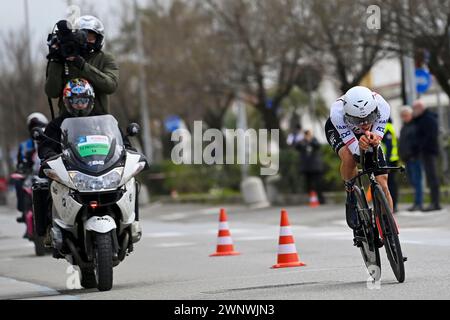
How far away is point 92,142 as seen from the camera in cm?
1033

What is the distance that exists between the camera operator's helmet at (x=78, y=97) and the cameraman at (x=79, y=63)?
0.71 feet

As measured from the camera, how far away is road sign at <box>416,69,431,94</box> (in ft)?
81.3

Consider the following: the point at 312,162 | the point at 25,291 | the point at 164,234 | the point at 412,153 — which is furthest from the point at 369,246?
the point at 312,162

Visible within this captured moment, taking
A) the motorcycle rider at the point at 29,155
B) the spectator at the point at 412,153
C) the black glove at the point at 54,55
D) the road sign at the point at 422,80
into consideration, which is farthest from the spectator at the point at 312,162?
the black glove at the point at 54,55

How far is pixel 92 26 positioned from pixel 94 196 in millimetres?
1756

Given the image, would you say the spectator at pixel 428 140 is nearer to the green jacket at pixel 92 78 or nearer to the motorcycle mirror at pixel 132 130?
the green jacket at pixel 92 78

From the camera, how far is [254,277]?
11.0 meters

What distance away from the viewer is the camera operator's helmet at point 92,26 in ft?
36.0

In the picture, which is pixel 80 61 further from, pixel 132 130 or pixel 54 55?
pixel 132 130

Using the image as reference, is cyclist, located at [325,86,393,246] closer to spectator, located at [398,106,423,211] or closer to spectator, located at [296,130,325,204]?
spectator, located at [398,106,423,211]

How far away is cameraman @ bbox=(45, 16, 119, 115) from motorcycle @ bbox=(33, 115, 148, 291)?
48 cm

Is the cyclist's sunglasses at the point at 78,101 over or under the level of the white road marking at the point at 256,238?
over

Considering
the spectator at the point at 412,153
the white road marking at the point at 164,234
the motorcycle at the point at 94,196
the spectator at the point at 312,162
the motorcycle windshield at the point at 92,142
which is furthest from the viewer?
the spectator at the point at 312,162
